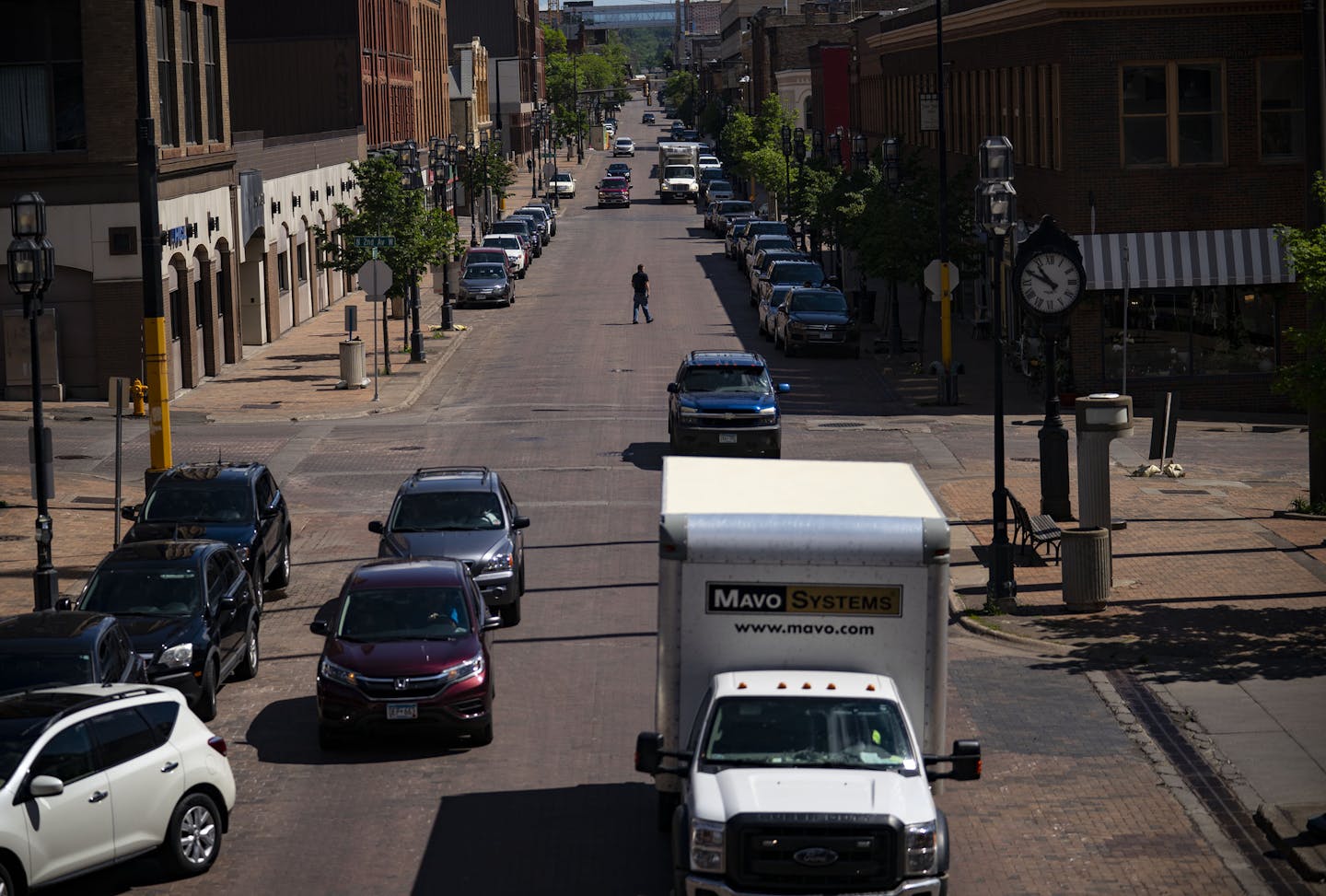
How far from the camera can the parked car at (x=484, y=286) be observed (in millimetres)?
62250

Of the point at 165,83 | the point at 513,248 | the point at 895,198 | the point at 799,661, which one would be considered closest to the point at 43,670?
the point at 799,661

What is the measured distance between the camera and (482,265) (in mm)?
63344

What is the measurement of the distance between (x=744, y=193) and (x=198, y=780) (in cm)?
10785

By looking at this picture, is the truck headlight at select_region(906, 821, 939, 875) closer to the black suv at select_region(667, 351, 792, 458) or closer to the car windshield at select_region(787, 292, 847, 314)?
the black suv at select_region(667, 351, 792, 458)

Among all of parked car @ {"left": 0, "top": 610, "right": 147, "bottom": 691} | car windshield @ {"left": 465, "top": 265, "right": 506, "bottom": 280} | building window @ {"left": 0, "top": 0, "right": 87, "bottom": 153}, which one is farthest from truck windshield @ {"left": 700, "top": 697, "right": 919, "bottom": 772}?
car windshield @ {"left": 465, "top": 265, "right": 506, "bottom": 280}

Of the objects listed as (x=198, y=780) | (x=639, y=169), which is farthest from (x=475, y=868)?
(x=639, y=169)

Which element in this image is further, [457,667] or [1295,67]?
[1295,67]

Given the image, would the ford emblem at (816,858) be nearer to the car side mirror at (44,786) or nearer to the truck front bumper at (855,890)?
the truck front bumper at (855,890)

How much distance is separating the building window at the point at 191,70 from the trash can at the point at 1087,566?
29872mm

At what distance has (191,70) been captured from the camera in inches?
1843

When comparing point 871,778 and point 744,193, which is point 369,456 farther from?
point 744,193

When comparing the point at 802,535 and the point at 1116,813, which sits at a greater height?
the point at 802,535

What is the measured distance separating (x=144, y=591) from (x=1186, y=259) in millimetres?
28041

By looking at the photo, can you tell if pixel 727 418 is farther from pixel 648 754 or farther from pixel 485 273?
pixel 485 273
